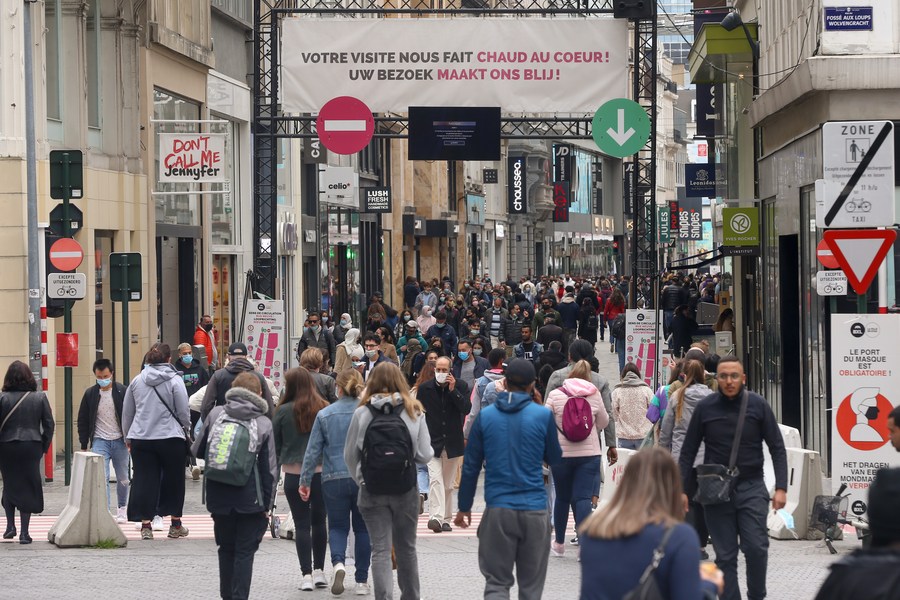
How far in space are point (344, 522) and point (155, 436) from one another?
11.3 feet

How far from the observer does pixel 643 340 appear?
23.2 metres

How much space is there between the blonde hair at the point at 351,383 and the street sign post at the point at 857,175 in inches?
148

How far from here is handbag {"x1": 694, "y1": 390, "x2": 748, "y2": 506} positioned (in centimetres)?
941

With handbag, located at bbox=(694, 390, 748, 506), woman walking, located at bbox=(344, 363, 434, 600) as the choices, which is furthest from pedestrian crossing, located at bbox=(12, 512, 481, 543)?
handbag, located at bbox=(694, 390, 748, 506)

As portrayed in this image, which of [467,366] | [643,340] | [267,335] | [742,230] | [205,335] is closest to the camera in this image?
[467,366]

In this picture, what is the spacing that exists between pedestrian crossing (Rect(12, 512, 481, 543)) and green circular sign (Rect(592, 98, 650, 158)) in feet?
28.9

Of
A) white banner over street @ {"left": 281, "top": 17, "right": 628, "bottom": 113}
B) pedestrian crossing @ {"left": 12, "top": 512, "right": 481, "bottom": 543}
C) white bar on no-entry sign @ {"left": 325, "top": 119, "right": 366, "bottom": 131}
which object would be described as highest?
white banner over street @ {"left": 281, "top": 17, "right": 628, "bottom": 113}

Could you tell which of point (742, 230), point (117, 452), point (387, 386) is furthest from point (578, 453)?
point (742, 230)

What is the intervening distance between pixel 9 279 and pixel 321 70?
635 centimetres

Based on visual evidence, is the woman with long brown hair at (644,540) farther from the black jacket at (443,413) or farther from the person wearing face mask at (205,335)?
the person wearing face mask at (205,335)

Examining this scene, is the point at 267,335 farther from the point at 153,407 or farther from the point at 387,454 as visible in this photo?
the point at 387,454

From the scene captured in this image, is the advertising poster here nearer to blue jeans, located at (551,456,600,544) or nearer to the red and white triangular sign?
blue jeans, located at (551,456,600,544)

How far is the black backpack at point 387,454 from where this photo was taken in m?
9.90

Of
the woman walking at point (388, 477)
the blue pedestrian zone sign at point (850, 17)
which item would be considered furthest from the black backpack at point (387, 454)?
the blue pedestrian zone sign at point (850, 17)
